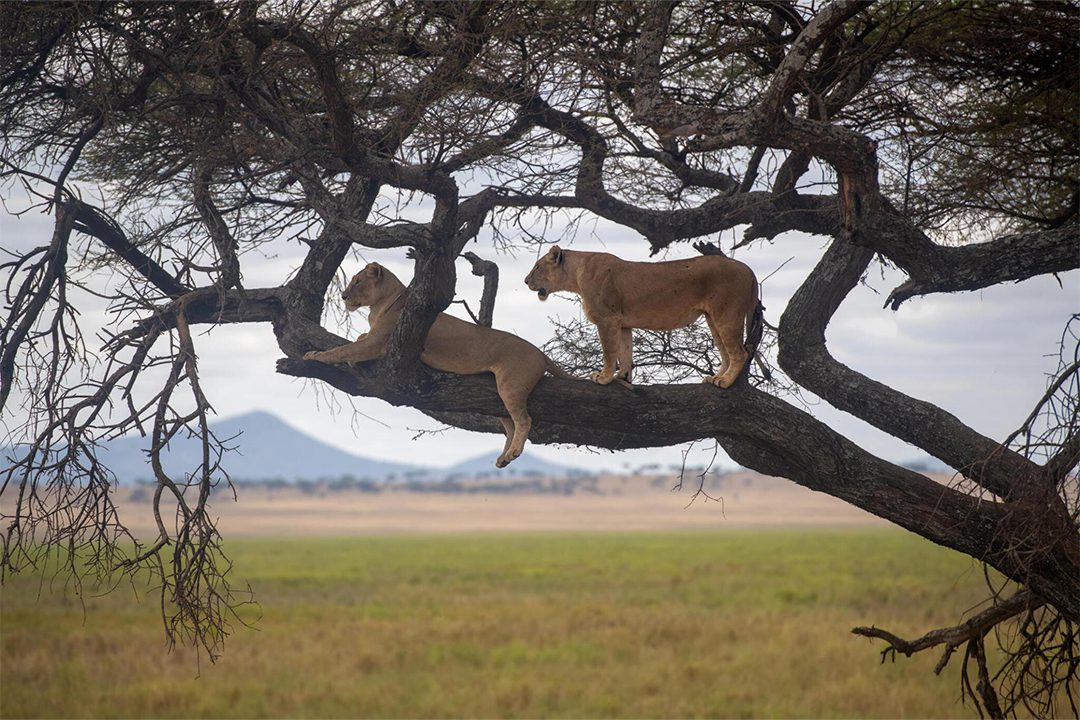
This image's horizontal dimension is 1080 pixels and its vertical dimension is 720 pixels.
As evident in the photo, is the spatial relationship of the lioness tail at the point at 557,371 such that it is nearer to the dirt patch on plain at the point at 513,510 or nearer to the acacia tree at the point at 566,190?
the acacia tree at the point at 566,190

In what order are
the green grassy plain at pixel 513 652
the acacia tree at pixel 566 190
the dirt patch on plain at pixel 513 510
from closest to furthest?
the acacia tree at pixel 566 190, the green grassy plain at pixel 513 652, the dirt patch on plain at pixel 513 510

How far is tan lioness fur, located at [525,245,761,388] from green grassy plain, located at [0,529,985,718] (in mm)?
11104

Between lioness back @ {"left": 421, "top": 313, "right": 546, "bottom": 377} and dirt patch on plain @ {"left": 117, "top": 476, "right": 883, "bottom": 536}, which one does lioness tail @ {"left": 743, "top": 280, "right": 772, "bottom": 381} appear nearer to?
lioness back @ {"left": 421, "top": 313, "right": 546, "bottom": 377}

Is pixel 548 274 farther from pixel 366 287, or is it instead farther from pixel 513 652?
pixel 513 652

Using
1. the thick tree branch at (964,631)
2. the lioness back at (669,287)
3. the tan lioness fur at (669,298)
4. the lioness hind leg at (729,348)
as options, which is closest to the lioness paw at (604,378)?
the tan lioness fur at (669,298)

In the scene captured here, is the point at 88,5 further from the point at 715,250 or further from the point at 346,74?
the point at 715,250

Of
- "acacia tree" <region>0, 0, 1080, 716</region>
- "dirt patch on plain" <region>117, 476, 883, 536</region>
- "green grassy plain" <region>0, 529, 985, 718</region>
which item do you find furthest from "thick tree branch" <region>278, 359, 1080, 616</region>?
"dirt patch on plain" <region>117, 476, 883, 536</region>

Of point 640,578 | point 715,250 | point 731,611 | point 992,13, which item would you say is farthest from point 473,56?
point 640,578

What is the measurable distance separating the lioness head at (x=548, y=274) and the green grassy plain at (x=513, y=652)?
10612 millimetres

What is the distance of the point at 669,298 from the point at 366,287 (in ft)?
7.27

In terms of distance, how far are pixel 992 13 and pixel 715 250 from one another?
12.3ft

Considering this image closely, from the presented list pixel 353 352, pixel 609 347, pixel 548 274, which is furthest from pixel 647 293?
pixel 353 352

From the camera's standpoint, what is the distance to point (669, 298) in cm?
736

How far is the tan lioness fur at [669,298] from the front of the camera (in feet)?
24.1
